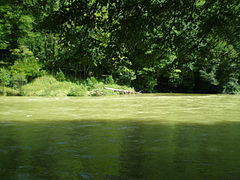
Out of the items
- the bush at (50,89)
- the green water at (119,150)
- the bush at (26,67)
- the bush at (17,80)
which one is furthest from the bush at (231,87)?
the green water at (119,150)

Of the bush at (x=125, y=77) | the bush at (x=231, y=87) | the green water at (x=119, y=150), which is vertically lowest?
the green water at (x=119, y=150)

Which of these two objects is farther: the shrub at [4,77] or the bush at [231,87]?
the bush at [231,87]

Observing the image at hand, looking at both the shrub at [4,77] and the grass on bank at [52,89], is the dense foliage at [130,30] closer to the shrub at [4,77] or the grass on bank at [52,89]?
the grass on bank at [52,89]

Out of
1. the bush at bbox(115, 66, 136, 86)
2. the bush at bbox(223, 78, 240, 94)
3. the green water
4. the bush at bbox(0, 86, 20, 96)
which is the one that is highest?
the bush at bbox(115, 66, 136, 86)

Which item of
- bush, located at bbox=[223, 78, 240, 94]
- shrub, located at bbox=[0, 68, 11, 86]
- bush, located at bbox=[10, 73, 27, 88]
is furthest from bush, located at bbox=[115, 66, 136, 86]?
shrub, located at bbox=[0, 68, 11, 86]

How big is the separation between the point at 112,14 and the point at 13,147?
3313 mm

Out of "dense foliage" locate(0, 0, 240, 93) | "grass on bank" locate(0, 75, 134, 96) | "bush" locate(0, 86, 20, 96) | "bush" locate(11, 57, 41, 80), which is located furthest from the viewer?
"bush" locate(11, 57, 41, 80)

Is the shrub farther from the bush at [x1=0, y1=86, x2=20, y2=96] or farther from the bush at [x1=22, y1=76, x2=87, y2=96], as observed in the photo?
the bush at [x1=22, y1=76, x2=87, y2=96]

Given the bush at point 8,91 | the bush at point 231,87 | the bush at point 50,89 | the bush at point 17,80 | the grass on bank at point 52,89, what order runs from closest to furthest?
the bush at point 8,91 < the grass on bank at point 52,89 < the bush at point 50,89 < the bush at point 17,80 < the bush at point 231,87

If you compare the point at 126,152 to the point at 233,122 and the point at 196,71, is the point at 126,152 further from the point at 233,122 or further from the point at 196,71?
the point at 196,71

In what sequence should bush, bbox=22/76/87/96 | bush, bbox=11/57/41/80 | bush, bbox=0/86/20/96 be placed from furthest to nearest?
bush, bbox=11/57/41/80
bush, bbox=22/76/87/96
bush, bbox=0/86/20/96

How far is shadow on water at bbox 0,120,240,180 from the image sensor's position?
13.0 feet

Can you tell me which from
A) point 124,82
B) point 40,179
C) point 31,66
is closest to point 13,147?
point 40,179

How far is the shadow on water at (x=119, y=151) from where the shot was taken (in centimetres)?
397
